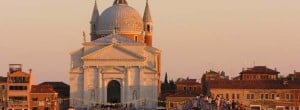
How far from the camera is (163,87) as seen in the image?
81.3m

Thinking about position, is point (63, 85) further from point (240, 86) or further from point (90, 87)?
point (240, 86)

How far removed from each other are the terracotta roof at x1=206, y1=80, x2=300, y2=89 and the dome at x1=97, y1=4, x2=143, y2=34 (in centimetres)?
1189

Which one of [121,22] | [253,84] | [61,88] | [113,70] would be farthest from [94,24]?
[253,84]

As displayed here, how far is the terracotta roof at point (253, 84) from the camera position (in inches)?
2549

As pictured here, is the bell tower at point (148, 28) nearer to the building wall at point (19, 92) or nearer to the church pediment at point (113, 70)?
the church pediment at point (113, 70)

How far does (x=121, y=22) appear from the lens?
249 ft

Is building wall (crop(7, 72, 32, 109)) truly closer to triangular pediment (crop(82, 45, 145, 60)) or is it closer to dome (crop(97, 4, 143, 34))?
triangular pediment (crop(82, 45, 145, 60))

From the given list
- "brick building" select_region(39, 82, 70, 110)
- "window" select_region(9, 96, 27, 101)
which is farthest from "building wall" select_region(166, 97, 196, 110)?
"window" select_region(9, 96, 27, 101)

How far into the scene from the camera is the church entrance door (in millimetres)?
69250

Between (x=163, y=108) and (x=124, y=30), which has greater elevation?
(x=124, y=30)

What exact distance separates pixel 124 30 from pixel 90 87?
848cm

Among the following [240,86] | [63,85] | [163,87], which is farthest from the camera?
[163,87]

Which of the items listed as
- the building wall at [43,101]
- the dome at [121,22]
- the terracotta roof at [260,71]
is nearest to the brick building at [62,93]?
the building wall at [43,101]

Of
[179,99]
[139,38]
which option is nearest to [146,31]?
[139,38]
